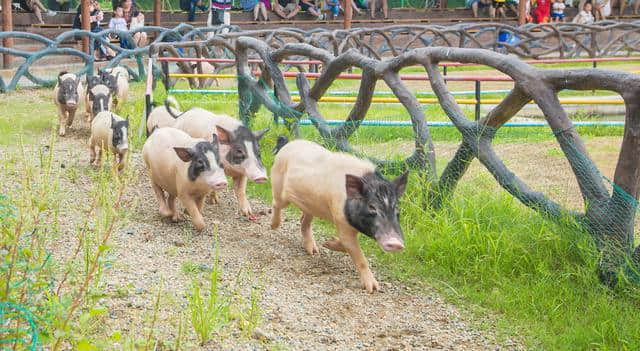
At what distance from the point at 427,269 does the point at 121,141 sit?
346cm

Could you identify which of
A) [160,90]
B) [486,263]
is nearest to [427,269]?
[486,263]

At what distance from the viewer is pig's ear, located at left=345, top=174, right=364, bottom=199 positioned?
4500 millimetres

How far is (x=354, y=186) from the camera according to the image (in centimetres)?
454

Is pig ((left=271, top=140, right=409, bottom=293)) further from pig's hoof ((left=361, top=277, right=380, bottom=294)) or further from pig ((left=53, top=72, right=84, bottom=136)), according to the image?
pig ((left=53, top=72, right=84, bottom=136))

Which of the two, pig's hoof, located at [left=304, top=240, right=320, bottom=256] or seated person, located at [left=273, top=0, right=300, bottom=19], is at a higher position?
seated person, located at [left=273, top=0, right=300, bottom=19]

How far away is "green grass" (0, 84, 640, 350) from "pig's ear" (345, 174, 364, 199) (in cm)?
77

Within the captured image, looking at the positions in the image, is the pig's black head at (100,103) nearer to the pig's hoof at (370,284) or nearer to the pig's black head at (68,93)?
the pig's black head at (68,93)

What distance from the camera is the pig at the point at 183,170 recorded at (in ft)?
18.1

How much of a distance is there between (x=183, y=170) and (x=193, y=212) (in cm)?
32

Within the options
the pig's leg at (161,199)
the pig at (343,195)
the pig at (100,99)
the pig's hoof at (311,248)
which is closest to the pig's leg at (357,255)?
the pig at (343,195)

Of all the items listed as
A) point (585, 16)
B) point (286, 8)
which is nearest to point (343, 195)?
point (286, 8)

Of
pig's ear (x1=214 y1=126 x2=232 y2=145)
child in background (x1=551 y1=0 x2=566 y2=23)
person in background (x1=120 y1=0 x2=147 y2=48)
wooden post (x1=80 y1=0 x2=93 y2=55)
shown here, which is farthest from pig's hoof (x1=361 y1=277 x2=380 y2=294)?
child in background (x1=551 y1=0 x2=566 y2=23)

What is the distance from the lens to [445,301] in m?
4.68

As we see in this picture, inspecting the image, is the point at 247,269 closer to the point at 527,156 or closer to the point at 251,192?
the point at 251,192
